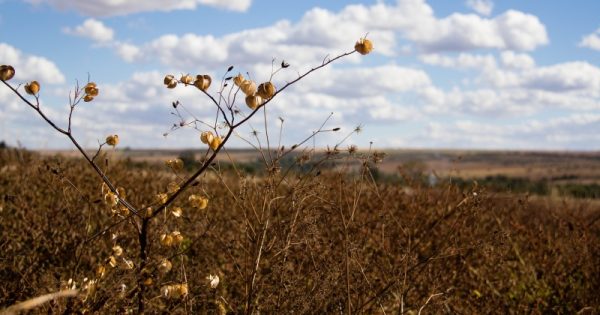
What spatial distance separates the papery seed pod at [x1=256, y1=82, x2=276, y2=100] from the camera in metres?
2.67

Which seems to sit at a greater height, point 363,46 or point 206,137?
point 363,46

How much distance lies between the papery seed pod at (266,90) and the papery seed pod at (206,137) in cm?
29

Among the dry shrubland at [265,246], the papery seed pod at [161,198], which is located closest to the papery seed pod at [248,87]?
the dry shrubland at [265,246]

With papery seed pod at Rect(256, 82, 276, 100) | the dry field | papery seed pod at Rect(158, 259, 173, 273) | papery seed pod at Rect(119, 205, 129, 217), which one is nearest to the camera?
papery seed pod at Rect(256, 82, 276, 100)

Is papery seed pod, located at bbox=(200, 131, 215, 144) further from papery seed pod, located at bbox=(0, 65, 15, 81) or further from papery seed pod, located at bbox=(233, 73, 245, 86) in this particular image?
papery seed pod, located at bbox=(0, 65, 15, 81)

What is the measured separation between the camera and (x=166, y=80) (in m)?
2.85

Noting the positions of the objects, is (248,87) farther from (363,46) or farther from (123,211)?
(123,211)

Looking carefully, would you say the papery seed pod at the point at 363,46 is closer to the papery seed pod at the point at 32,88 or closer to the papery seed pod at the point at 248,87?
the papery seed pod at the point at 248,87

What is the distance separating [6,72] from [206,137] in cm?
88

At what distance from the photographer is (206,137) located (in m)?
2.78

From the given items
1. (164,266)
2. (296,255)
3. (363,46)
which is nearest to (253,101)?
(363,46)

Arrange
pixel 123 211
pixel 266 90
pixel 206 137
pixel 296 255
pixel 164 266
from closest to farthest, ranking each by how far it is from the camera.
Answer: pixel 266 90
pixel 206 137
pixel 164 266
pixel 123 211
pixel 296 255

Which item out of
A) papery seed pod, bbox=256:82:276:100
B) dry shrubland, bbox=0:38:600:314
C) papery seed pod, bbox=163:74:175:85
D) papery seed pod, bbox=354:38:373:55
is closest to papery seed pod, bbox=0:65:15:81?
dry shrubland, bbox=0:38:600:314

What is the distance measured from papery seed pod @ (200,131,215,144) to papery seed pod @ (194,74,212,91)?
190 mm
